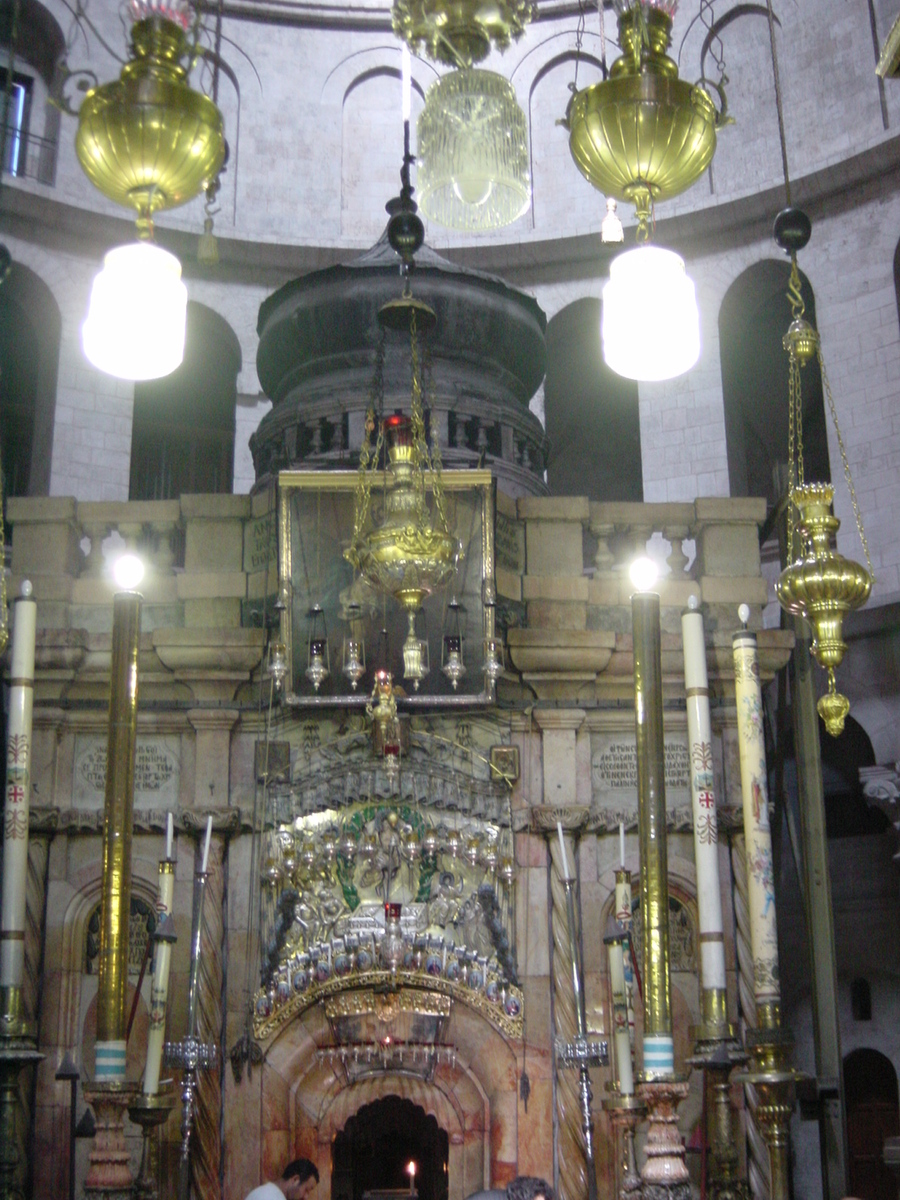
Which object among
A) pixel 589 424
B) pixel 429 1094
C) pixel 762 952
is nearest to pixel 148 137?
pixel 762 952

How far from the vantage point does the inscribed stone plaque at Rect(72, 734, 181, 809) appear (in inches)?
402

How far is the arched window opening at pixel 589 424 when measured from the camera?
17.5 meters

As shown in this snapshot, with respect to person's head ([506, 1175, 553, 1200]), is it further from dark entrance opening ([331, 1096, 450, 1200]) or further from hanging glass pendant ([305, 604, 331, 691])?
dark entrance opening ([331, 1096, 450, 1200])

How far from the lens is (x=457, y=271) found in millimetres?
12156

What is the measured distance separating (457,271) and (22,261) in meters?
5.74

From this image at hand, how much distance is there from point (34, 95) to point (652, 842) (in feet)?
40.3

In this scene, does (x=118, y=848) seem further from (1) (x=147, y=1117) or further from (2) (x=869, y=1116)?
(2) (x=869, y=1116)

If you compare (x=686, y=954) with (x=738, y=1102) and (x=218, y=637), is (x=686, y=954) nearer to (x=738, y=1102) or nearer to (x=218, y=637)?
(x=738, y=1102)

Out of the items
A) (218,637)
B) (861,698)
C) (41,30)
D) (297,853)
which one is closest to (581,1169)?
(297,853)

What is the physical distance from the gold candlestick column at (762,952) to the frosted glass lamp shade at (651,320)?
3.38m

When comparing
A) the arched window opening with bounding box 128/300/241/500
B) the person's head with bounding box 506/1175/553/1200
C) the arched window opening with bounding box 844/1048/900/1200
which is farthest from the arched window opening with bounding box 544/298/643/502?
the person's head with bounding box 506/1175/553/1200

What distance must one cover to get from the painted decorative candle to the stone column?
187 centimetres

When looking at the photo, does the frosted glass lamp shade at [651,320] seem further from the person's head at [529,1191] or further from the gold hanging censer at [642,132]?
the person's head at [529,1191]

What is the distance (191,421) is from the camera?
17.5m
